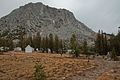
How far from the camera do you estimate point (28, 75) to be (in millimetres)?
→ 51938

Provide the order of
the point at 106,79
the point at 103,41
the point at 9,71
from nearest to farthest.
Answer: the point at 106,79, the point at 9,71, the point at 103,41

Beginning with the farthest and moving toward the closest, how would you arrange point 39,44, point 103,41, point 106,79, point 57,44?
point 39,44 < point 57,44 < point 103,41 < point 106,79

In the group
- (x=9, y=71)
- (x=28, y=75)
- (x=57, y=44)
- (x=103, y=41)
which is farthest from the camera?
(x=57, y=44)

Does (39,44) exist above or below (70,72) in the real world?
above

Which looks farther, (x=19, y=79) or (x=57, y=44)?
(x=57, y=44)

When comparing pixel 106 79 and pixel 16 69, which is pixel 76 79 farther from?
pixel 16 69

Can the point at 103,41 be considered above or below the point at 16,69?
above

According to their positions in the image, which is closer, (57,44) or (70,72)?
(70,72)

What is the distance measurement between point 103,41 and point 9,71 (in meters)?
75.9

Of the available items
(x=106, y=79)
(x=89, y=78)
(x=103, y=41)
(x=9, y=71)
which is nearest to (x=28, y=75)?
(x=9, y=71)

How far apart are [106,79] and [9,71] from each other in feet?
74.8

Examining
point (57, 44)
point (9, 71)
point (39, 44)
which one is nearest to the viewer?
point (9, 71)

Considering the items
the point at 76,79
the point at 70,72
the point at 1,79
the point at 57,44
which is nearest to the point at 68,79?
the point at 76,79

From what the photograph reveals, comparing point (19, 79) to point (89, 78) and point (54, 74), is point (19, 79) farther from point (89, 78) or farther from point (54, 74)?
point (89, 78)
